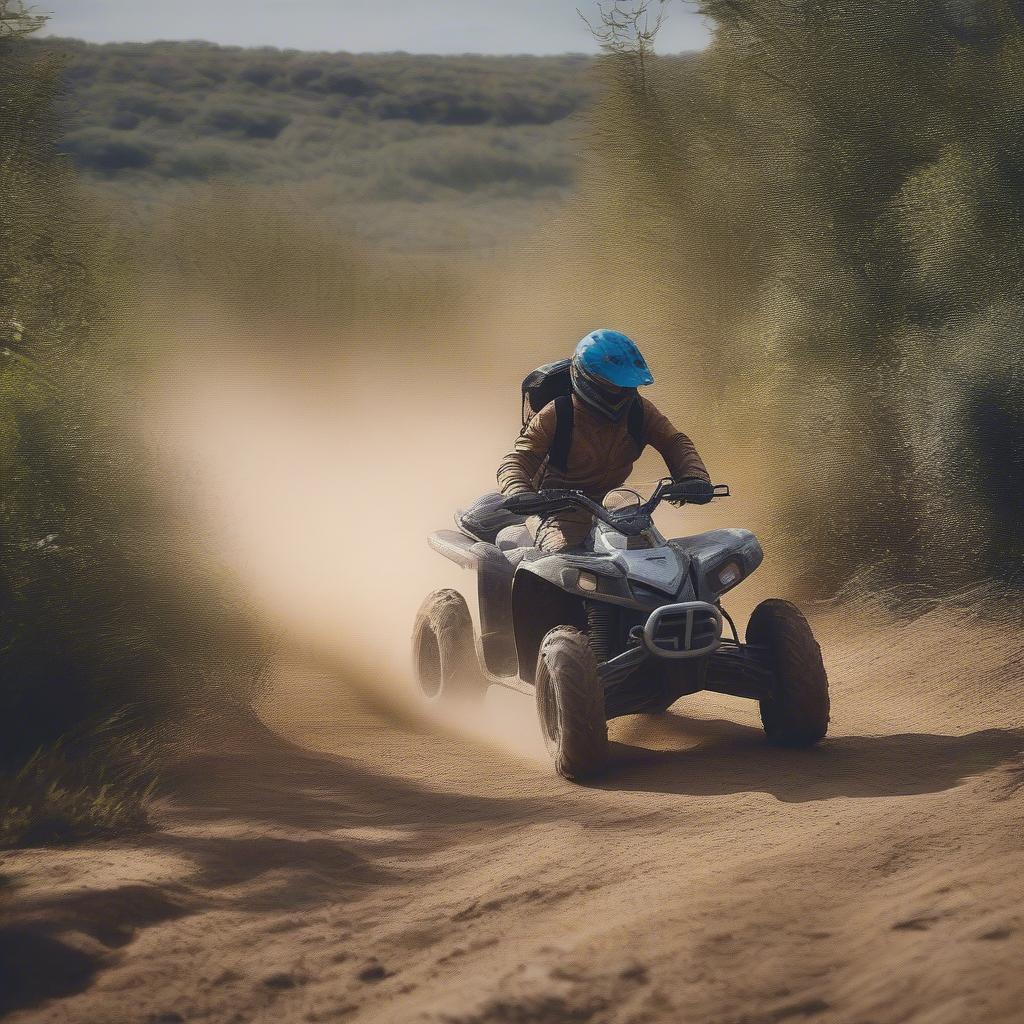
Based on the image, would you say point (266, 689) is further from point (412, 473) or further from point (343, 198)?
point (343, 198)

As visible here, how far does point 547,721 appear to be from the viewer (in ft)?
24.8

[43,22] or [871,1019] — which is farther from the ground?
[43,22]

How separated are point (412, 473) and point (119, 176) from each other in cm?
6817

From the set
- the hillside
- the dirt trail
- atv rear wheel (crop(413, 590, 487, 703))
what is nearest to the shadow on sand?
the dirt trail

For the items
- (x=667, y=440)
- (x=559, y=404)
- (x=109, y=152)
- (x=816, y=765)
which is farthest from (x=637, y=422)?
(x=109, y=152)

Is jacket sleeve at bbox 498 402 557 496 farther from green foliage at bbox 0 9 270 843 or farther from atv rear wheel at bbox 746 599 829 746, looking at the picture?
green foliage at bbox 0 9 270 843

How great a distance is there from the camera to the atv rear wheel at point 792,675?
7477 millimetres

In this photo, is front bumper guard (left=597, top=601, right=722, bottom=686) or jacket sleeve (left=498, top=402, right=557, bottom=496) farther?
jacket sleeve (left=498, top=402, right=557, bottom=496)

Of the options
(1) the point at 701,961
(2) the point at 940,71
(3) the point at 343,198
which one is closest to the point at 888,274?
(2) the point at 940,71

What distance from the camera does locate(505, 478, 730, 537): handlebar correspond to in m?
7.56

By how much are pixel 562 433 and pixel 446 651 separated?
6.79ft

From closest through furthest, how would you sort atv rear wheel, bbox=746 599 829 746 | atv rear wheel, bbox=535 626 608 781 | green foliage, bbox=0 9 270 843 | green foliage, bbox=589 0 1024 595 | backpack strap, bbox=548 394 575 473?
atv rear wheel, bbox=535 626 608 781 < green foliage, bbox=0 9 270 843 < atv rear wheel, bbox=746 599 829 746 < backpack strap, bbox=548 394 575 473 < green foliage, bbox=589 0 1024 595

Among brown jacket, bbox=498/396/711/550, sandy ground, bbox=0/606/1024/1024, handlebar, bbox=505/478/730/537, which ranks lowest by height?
sandy ground, bbox=0/606/1024/1024

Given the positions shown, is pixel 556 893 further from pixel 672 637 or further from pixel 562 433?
pixel 562 433
